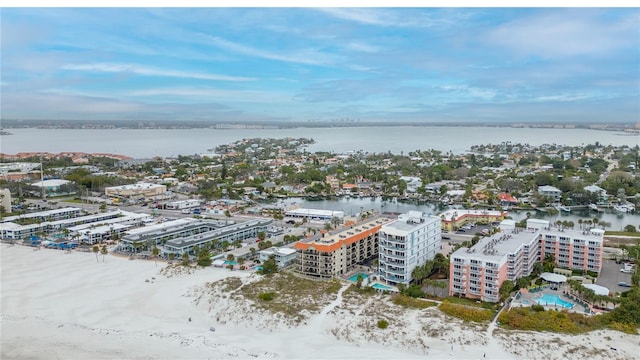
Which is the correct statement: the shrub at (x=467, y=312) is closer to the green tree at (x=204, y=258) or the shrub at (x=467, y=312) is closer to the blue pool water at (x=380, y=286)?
the blue pool water at (x=380, y=286)

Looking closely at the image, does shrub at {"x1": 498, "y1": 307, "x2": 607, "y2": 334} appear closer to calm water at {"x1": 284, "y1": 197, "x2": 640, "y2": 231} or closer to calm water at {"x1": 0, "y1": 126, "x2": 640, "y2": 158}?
calm water at {"x1": 284, "y1": 197, "x2": 640, "y2": 231}

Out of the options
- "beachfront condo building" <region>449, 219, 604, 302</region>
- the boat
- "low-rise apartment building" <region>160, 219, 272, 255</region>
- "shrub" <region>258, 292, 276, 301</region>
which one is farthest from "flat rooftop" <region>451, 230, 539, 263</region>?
the boat

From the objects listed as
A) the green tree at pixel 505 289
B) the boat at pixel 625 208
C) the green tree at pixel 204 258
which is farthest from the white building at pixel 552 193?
the green tree at pixel 204 258

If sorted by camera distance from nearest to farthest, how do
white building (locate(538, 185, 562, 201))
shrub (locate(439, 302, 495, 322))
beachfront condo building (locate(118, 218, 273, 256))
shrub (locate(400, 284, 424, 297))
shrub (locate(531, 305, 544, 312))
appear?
shrub (locate(439, 302, 495, 322)) → shrub (locate(531, 305, 544, 312)) → shrub (locate(400, 284, 424, 297)) → beachfront condo building (locate(118, 218, 273, 256)) → white building (locate(538, 185, 562, 201))

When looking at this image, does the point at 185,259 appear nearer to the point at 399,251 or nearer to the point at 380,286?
the point at 380,286

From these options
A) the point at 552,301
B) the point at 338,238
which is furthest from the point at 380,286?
the point at 552,301

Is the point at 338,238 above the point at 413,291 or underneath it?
above

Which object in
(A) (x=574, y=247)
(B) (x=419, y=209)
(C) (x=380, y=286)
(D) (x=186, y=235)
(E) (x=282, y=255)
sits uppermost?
(A) (x=574, y=247)
